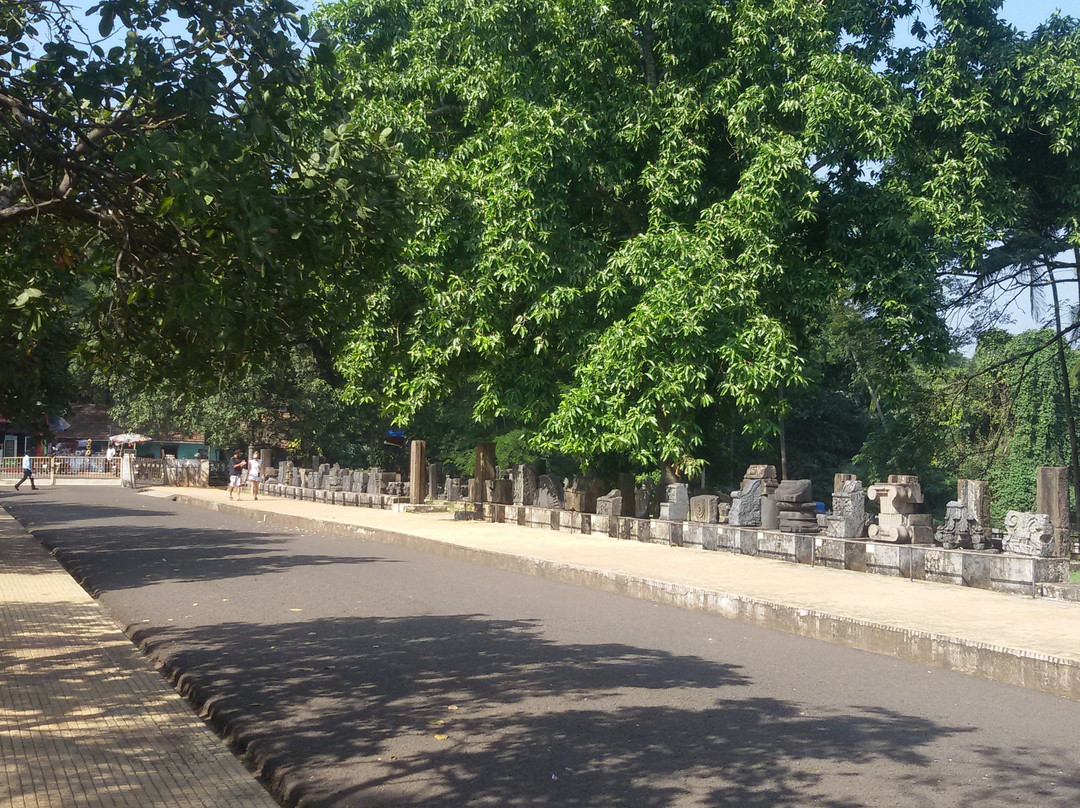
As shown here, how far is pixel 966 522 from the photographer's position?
13.9 m

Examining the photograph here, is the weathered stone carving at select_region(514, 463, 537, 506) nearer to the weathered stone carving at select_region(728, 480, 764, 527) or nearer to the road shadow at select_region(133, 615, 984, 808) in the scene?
the weathered stone carving at select_region(728, 480, 764, 527)

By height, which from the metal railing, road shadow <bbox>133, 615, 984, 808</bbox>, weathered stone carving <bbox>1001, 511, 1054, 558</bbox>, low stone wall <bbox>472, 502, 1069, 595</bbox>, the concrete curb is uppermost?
the metal railing

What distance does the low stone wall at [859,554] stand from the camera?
11031 mm

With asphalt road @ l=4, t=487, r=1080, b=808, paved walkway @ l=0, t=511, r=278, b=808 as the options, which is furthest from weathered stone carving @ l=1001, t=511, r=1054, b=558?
paved walkway @ l=0, t=511, r=278, b=808

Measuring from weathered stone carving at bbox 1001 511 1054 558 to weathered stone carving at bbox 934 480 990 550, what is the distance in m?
1.84

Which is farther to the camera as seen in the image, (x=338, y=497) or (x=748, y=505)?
(x=338, y=497)

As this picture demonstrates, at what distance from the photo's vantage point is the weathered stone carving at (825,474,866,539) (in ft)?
45.7

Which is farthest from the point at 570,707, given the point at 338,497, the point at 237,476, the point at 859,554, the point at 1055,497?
the point at 237,476

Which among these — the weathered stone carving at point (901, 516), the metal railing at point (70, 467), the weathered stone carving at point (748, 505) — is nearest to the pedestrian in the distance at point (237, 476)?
the metal railing at point (70, 467)

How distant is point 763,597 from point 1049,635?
2681mm

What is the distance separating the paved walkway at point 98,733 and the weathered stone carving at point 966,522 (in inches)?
388

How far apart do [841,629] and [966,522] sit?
5.79 metres

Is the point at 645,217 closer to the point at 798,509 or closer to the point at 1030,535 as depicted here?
the point at 798,509

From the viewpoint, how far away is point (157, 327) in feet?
25.7
